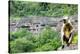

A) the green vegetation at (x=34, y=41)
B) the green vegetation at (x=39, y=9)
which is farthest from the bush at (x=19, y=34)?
the green vegetation at (x=39, y=9)

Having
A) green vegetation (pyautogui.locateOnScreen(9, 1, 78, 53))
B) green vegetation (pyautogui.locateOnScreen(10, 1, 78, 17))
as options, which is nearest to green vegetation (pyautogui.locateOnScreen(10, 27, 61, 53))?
green vegetation (pyautogui.locateOnScreen(9, 1, 78, 53))

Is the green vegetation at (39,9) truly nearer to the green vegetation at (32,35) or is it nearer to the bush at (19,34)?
the green vegetation at (32,35)

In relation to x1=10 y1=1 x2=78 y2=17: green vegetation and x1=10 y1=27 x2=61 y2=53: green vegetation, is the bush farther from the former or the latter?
x1=10 y1=1 x2=78 y2=17: green vegetation

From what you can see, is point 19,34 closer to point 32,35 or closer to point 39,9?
point 32,35

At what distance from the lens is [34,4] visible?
1.38 metres

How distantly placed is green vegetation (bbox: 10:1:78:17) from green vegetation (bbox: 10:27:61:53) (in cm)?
15

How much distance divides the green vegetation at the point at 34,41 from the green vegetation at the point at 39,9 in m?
0.15

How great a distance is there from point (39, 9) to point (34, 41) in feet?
0.94

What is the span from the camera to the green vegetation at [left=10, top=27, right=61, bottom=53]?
133 centimetres

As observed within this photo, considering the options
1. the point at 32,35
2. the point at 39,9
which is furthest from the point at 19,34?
the point at 39,9

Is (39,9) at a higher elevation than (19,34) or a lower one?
higher

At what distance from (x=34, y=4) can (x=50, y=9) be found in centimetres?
15

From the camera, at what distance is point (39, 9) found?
140 cm

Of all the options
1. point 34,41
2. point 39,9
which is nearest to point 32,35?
point 34,41
